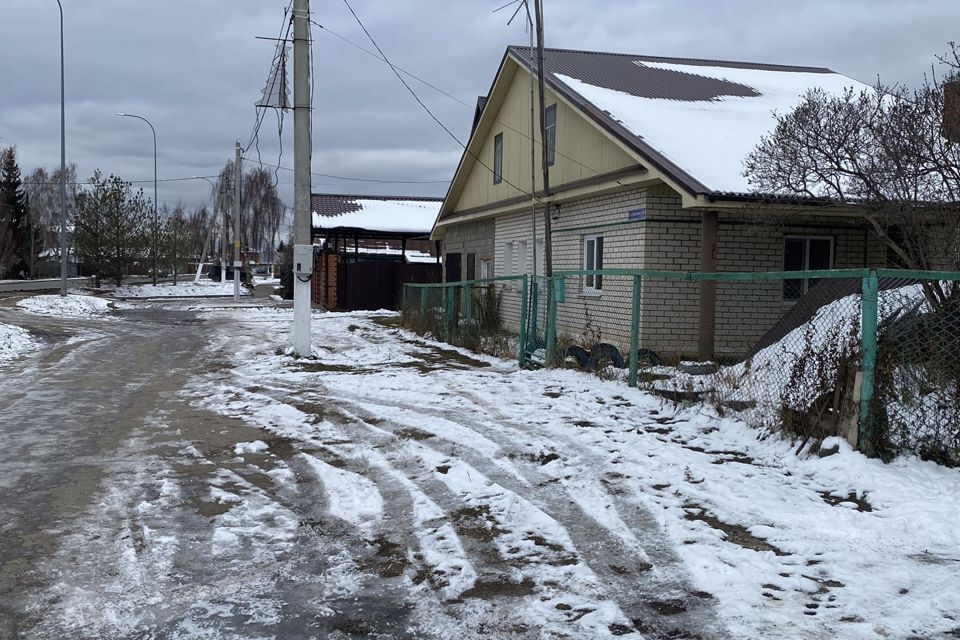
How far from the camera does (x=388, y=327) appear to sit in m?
20.4

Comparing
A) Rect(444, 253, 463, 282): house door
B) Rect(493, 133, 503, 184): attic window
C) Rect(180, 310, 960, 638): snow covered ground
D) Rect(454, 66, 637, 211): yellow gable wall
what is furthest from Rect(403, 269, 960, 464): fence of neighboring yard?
Rect(444, 253, 463, 282): house door

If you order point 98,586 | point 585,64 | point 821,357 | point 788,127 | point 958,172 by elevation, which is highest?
point 585,64

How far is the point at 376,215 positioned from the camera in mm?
31188

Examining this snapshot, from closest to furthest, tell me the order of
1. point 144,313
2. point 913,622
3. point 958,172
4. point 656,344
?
point 913,622 → point 958,172 → point 656,344 → point 144,313

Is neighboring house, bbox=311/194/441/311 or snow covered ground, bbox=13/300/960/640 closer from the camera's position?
snow covered ground, bbox=13/300/960/640

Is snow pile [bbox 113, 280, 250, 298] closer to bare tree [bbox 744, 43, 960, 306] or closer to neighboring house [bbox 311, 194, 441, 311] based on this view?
neighboring house [bbox 311, 194, 441, 311]

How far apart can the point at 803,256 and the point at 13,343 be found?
14.2 m

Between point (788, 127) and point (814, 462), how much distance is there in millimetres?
5332

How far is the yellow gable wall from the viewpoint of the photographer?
14102 mm

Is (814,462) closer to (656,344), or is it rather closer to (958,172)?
(958,172)

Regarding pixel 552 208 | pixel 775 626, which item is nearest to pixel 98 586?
pixel 775 626

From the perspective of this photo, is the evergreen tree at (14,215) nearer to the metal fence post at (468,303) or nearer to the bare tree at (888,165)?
the metal fence post at (468,303)

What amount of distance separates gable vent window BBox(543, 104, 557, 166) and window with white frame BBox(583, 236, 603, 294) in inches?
81.8

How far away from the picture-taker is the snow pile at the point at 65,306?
25.1 m
